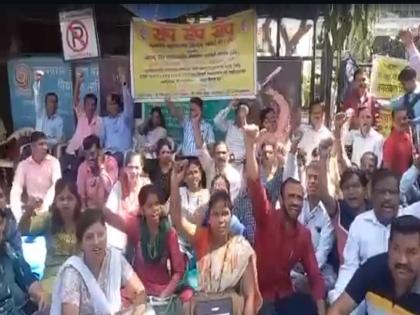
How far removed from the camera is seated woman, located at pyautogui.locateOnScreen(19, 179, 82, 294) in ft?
13.9

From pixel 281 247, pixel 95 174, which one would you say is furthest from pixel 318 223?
pixel 95 174

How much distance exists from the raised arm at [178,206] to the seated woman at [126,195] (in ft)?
0.41

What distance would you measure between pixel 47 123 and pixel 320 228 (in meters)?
1.32

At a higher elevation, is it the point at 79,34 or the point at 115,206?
the point at 79,34

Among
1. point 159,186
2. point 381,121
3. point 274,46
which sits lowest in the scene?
point 159,186

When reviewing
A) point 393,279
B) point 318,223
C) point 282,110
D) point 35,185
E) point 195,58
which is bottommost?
point 393,279

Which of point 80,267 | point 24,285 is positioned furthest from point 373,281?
point 24,285

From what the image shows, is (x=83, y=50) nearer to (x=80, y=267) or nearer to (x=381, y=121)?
(x=80, y=267)

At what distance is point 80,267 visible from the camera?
423 centimetres

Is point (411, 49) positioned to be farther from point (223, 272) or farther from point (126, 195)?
point (126, 195)

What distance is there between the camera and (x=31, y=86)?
4215 millimetres

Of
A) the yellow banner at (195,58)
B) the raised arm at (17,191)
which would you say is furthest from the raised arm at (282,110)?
the raised arm at (17,191)

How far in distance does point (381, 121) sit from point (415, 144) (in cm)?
18

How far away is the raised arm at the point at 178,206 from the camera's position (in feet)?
13.9
